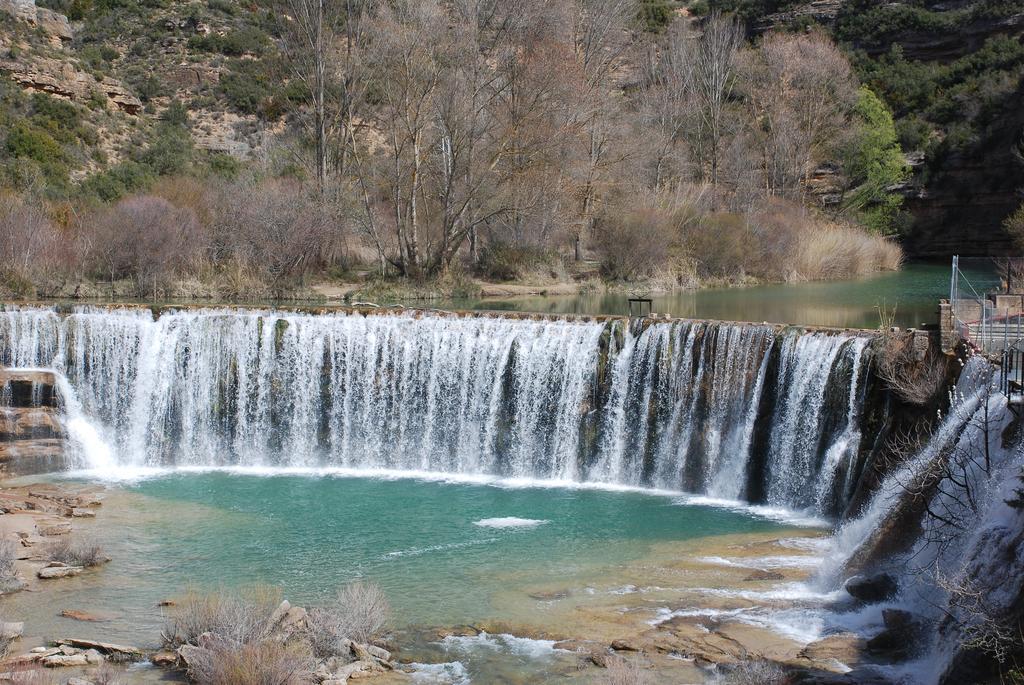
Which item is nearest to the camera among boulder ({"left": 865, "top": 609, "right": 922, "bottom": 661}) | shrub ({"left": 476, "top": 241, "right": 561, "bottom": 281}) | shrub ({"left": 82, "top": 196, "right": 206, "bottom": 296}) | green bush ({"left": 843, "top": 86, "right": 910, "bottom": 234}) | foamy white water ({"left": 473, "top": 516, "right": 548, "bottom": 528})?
boulder ({"left": 865, "top": 609, "right": 922, "bottom": 661})

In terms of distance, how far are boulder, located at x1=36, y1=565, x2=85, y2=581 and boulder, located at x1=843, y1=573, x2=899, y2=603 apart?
9.12 meters

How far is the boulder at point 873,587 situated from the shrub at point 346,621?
517cm

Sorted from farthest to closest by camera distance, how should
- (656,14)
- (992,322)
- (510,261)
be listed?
(656,14), (510,261), (992,322)

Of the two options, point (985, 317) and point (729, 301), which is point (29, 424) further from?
point (729, 301)

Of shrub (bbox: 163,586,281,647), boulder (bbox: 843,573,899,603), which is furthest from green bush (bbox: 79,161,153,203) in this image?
boulder (bbox: 843,573,899,603)

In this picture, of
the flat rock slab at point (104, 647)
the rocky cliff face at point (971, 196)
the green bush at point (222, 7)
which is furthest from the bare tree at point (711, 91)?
the flat rock slab at point (104, 647)

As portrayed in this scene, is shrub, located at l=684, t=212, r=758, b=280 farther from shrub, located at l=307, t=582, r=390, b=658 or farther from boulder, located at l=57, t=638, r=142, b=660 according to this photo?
boulder, located at l=57, t=638, r=142, b=660

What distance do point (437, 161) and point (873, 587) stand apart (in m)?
22.7

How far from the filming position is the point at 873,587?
12047 mm

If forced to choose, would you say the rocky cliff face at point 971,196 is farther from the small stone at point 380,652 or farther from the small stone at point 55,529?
the small stone at point 380,652

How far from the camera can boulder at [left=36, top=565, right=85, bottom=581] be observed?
13164mm

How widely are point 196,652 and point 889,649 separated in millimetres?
6577

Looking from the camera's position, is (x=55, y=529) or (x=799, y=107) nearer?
(x=55, y=529)

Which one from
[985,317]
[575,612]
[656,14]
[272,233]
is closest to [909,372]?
[985,317]
